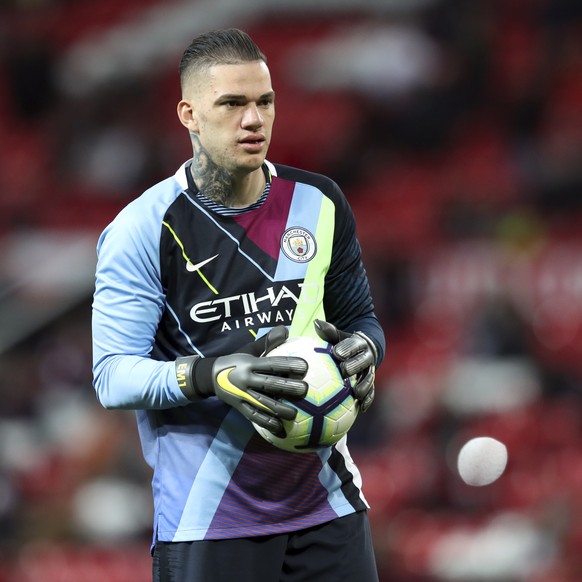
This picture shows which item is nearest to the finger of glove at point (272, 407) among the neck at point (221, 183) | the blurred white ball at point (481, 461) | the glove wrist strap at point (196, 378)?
the glove wrist strap at point (196, 378)

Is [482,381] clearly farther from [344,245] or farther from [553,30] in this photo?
[344,245]

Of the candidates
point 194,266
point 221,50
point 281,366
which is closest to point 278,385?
point 281,366

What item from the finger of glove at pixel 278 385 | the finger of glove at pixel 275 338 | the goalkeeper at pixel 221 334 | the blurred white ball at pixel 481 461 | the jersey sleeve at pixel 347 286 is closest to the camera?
the finger of glove at pixel 278 385

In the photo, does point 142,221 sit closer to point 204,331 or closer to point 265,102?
point 204,331

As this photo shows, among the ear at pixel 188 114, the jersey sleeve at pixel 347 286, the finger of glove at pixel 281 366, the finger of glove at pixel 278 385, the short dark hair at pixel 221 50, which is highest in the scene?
the short dark hair at pixel 221 50

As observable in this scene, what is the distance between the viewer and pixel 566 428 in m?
6.25

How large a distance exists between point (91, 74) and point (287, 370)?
25.5ft

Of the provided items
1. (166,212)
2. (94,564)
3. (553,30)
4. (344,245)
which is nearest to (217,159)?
(166,212)

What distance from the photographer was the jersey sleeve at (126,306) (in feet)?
8.56

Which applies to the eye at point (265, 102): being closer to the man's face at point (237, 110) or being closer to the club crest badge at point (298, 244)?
the man's face at point (237, 110)

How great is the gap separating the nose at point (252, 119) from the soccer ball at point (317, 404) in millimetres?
492

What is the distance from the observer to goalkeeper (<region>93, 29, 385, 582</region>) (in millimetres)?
2641

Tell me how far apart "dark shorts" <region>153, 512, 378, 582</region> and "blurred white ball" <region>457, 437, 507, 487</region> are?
3371 mm

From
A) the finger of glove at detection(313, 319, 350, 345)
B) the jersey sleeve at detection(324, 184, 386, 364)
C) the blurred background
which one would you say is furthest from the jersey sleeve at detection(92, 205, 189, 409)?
the blurred background
